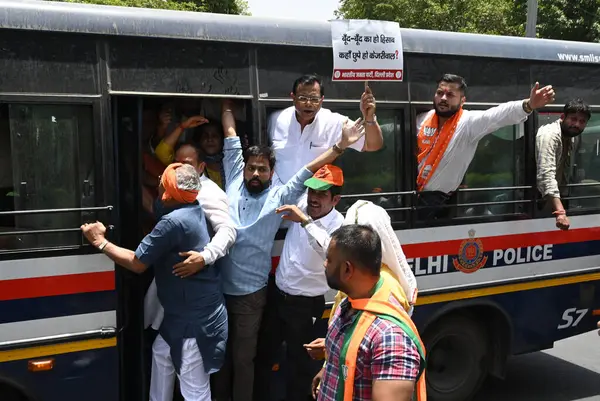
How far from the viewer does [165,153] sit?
4.05 meters

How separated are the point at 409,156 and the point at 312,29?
3.72ft

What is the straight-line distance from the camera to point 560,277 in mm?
5152

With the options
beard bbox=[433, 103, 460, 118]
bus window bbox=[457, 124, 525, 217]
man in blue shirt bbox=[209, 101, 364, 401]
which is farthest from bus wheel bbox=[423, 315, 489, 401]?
man in blue shirt bbox=[209, 101, 364, 401]

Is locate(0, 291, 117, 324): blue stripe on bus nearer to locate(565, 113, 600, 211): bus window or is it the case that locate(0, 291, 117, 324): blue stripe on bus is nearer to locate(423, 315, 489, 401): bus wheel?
locate(423, 315, 489, 401): bus wheel

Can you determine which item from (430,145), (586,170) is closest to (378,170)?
(430,145)

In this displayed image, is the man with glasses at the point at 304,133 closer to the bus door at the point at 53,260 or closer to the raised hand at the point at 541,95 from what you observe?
the raised hand at the point at 541,95

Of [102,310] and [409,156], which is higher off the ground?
[409,156]

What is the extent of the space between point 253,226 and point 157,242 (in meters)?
0.66

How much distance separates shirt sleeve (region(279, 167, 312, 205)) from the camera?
3.85 meters

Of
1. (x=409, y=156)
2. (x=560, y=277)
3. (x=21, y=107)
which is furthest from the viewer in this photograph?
(x=560, y=277)

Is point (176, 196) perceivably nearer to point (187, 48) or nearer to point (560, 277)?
point (187, 48)

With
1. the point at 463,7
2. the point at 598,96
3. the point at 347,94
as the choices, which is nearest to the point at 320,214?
the point at 347,94

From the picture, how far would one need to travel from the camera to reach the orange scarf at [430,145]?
451 centimetres

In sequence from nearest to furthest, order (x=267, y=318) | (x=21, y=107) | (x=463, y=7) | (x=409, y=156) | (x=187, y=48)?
(x=21, y=107)
(x=187, y=48)
(x=267, y=318)
(x=409, y=156)
(x=463, y=7)
